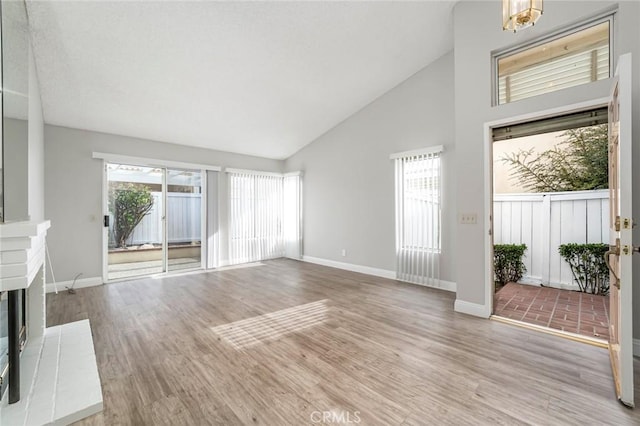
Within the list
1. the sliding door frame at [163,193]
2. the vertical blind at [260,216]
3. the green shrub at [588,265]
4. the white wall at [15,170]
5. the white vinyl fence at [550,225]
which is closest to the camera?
the white wall at [15,170]

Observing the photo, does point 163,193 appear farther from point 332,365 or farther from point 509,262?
point 509,262

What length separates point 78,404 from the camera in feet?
5.49

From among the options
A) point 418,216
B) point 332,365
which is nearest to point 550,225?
point 418,216

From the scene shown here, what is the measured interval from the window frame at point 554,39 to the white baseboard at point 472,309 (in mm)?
2291

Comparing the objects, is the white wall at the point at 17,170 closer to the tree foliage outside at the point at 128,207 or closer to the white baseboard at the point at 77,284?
the white baseboard at the point at 77,284

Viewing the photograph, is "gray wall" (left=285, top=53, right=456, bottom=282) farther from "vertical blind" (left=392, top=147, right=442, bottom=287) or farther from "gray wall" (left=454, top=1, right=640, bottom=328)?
"gray wall" (left=454, top=1, right=640, bottom=328)

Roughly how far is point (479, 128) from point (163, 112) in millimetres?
4578

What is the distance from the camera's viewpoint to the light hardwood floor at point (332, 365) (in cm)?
164

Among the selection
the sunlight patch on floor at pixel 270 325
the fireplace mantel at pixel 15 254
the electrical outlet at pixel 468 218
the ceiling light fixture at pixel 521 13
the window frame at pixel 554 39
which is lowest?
the sunlight patch on floor at pixel 270 325

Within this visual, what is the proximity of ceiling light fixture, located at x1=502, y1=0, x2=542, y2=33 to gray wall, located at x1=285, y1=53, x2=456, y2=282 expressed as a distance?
228 cm

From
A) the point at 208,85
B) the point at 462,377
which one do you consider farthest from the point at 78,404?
the point at 208,85

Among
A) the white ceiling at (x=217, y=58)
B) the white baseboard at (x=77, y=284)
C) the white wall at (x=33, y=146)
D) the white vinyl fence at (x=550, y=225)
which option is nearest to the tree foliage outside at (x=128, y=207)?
the white baseboard at (x=77, y=284)

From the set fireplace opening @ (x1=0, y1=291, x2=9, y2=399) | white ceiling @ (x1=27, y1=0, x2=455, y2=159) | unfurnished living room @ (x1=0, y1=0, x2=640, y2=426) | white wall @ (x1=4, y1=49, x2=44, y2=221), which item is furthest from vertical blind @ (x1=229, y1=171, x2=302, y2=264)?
fireplace opening @ (x1=0, y1=291, x2=9, y2=399)

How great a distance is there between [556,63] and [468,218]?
1796 mm
